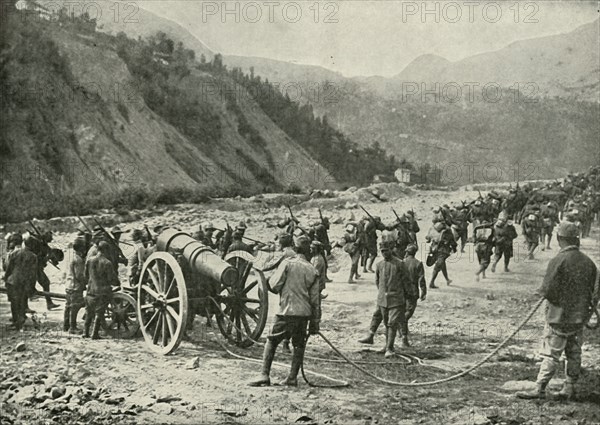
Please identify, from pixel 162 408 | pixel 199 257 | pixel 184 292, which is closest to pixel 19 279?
pixel 199 257

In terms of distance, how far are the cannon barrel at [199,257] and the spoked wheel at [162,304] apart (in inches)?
10.7

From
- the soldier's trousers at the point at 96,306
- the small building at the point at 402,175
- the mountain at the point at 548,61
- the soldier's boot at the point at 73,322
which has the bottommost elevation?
the soldier's boot at the point at 73,322

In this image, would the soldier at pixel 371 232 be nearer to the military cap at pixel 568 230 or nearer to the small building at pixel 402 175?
the military cap at pixel 568 230

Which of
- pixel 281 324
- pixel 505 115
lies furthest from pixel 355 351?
pixel 505 115

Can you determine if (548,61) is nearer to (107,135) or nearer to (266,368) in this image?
(266,368)

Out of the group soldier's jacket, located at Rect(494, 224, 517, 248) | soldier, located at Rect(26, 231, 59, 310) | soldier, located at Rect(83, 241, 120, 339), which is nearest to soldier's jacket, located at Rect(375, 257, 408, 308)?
soldier, located at Rect(83, 241, 120, 339)

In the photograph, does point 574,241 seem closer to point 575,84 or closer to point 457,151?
point 575,84

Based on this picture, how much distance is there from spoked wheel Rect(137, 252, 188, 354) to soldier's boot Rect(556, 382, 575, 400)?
411cm

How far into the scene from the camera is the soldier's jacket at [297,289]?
674 cm

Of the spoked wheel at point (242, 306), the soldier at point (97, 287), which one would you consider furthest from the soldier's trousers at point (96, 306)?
the spoked wheel at point (242, 306)

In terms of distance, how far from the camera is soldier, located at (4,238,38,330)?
372 inches

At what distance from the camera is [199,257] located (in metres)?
8.11

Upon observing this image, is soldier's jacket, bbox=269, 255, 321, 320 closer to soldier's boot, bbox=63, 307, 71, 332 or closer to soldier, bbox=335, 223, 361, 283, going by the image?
soldier's boot, bbox=63, 307, 71, 332

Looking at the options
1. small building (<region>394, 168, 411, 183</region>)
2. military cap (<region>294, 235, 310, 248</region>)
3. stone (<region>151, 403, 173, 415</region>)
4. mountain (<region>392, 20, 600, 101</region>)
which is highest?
mountain (<region>392, 20, 600, 101</region>)
